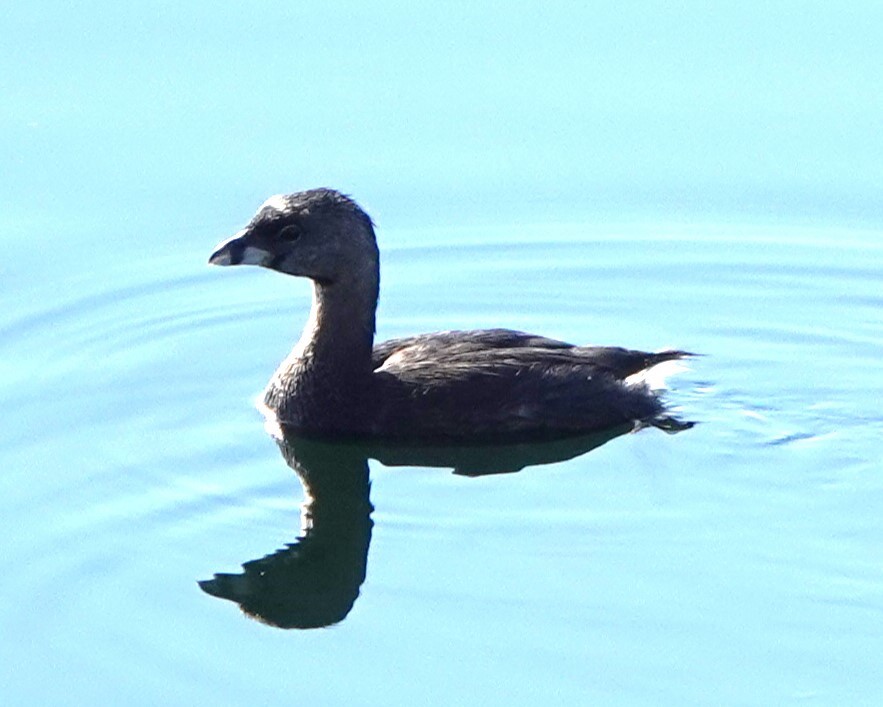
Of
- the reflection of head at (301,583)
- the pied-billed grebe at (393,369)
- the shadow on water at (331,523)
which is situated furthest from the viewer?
the pied-billed grebe at (393,369)

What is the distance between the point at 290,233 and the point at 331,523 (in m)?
1.94

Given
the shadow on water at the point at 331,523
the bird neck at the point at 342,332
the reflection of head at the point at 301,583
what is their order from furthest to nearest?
the bird neck at the point at 342,332 → the shadow on water at the point at 331,523 → the reflection of head at the point at 301,583

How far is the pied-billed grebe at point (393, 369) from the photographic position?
1276 centimetres

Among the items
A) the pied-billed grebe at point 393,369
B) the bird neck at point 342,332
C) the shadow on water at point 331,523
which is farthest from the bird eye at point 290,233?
the shadow on water at point 331,523

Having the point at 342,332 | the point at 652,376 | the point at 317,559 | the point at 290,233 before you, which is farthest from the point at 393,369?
the point at 317,559

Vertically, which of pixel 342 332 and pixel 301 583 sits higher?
pixel 342 332

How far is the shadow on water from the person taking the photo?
431 inches

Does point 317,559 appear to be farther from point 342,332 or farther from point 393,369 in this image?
point 342,332

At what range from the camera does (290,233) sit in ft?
42.9

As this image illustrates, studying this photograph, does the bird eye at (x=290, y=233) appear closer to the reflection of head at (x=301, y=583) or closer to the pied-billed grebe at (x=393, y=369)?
the pied-billed grebe at (x=393, y=369)

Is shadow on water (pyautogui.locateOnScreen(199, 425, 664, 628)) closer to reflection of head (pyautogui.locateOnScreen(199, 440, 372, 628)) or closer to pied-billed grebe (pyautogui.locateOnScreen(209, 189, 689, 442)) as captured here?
reflection of head (pyautogui.locateOnScreen(199, 440, 372, 628))

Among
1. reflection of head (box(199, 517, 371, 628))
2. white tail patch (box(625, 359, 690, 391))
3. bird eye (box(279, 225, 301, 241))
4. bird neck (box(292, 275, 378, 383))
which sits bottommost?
reflection of head (box(199, 517, 371, 628))

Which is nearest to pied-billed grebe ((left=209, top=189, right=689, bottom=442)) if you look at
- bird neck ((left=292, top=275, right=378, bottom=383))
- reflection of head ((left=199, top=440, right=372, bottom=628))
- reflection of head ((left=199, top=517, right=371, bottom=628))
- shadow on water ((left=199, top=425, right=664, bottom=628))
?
bird neck ((left=292, top=275, right=378, bottom=383))

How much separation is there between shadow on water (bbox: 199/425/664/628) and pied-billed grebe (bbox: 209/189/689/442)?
12 centimetres
